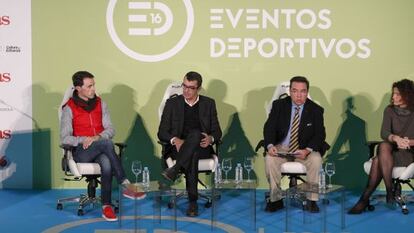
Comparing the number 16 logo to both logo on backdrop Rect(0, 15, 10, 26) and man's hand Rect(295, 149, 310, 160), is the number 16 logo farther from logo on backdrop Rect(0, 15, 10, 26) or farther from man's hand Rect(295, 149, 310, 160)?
man's hand Rect(295, 149, 310, 160)

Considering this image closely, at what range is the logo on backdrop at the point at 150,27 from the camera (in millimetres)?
7711

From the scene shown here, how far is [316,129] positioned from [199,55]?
5.59 ft

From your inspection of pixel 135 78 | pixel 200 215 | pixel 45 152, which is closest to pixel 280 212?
pixel 200 215

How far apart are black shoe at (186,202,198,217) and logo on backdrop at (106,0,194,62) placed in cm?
203

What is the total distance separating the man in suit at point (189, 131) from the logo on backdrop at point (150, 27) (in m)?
0.98

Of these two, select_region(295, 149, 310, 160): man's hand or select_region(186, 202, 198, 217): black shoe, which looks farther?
select_region(295, 149, 310, 160): man's hand

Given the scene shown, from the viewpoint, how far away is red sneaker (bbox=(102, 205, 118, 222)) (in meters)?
6.19

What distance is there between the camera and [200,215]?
6449mm

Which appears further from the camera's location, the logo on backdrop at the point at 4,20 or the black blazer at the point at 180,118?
the logo on backdrop at the point at 4,20

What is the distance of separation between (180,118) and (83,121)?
3.24 ft

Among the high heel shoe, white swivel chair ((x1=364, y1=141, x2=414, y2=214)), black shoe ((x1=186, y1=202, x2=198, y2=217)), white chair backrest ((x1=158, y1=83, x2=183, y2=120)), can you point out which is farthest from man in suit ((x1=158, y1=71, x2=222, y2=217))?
white swivel chair ((x1=364, y1=141, x2=414, y2=214))

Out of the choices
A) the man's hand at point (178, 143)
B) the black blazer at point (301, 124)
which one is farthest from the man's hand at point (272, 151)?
the man's hand at point (178, 143)

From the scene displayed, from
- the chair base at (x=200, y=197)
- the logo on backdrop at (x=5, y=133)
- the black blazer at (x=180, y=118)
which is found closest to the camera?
the chair base at (x=200, y=197)

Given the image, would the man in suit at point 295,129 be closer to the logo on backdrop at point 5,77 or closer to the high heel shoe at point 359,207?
the high heel shoe at point 359,207
